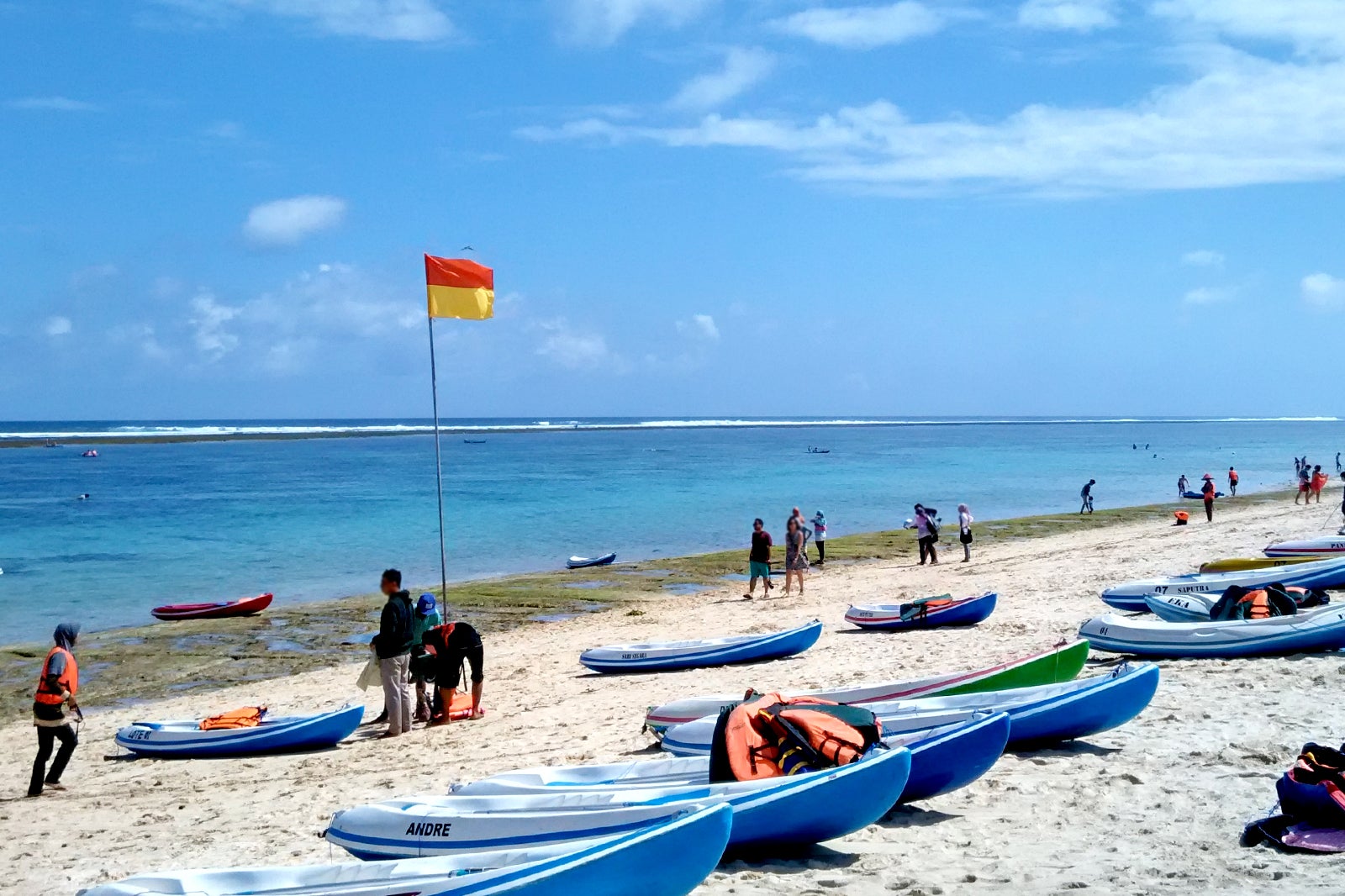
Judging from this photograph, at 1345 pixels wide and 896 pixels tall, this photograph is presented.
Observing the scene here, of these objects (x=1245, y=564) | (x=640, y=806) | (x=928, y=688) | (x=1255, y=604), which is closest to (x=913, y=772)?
(x=640, y=806)

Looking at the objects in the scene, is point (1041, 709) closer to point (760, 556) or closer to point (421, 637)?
point (421, 637)

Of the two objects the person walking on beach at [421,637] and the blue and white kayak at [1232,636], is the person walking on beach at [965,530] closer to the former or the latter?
the blue and white kayak at [1232,636]

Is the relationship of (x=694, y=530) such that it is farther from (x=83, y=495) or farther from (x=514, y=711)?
(x=83, y=495)

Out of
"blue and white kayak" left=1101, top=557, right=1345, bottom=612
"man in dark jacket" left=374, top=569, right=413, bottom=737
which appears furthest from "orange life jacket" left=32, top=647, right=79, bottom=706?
"blue and white kayak" left=1101, top=557, right=1345, bottom=612

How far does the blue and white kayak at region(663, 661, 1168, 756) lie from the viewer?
347 inches

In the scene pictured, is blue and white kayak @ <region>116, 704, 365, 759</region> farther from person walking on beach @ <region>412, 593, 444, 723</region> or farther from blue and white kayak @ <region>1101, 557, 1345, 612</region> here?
blue and white kayak @ <region>1101, 557, 1345, 612</region>

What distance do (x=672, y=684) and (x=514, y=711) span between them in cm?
205

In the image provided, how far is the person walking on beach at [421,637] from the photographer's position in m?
12.3

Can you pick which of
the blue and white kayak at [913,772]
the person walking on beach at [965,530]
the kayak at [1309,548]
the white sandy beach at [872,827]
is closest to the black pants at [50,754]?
the white sandy beach at [872,827]

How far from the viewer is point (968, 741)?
24.7 feet

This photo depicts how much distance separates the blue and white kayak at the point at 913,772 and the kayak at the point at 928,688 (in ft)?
7.31

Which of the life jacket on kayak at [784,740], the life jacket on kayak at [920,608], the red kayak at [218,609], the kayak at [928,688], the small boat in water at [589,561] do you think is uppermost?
the life jacket on kayak at [784,740]

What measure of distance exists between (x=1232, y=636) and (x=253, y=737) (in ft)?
35.0

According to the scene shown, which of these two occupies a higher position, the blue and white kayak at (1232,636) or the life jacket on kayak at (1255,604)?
the life jacket on kayak at (1255,604)
